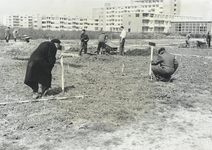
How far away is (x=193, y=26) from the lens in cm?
5591

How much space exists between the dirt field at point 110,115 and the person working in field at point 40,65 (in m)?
0.47

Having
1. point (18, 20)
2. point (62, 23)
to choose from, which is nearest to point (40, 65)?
point (62, 23)

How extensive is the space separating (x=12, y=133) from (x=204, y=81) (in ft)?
22.2

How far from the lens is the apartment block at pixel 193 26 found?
2121 inches

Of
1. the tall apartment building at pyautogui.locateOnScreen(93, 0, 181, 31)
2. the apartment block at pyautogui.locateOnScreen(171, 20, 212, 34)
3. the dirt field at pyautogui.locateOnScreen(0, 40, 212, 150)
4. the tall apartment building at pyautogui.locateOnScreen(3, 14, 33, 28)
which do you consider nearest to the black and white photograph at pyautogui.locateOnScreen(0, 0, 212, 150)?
the dirt field at pyautogui.locateOnScreen(0, 40, 212, 150)

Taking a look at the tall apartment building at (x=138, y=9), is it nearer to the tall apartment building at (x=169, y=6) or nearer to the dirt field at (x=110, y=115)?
the tall apartment building at (x=169, y=6)

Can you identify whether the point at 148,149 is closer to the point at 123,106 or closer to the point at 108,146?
the point at 108,146

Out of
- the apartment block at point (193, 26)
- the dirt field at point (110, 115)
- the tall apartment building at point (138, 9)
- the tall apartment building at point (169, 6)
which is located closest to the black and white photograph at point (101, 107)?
the dirt field at point (110, 115)

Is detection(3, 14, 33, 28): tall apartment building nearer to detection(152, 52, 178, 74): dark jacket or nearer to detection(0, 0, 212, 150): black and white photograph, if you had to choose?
detection(0, 0, 212, 150): black and white photograph

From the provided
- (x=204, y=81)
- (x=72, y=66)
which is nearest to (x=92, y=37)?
(x=72, y=66)

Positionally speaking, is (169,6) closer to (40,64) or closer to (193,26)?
(193,26)

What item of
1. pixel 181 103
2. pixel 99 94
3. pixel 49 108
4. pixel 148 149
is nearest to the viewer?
pixel 148 149

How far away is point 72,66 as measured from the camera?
1145 centimetres

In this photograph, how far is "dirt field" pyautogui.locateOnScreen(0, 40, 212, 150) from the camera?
12.7 ft
